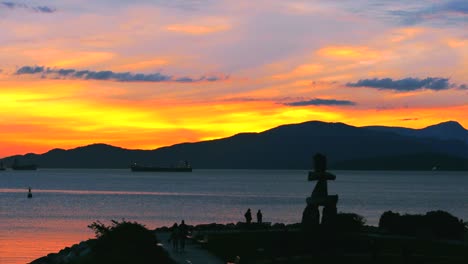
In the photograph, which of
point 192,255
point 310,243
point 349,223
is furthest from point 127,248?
point 349,223

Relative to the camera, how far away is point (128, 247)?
3238 cm

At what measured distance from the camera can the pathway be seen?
3619cm

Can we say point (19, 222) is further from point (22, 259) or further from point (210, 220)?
point (22, 259)

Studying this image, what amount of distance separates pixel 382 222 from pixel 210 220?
3968cm

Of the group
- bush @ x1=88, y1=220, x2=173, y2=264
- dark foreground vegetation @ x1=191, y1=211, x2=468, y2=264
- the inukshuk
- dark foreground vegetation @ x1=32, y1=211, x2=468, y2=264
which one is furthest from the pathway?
the inukshuk

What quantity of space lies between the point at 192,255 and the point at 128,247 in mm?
6796

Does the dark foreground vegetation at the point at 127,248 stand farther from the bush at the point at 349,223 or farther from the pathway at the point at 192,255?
the bush at the point at 349,223

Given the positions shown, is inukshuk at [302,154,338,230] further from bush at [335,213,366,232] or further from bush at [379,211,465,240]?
bush at [379,211,465,240]

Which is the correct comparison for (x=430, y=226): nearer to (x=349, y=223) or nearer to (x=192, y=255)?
(x=349, y=223)

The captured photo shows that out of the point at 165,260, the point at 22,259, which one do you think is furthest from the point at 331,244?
the point at 22,259

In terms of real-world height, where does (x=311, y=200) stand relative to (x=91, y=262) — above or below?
above

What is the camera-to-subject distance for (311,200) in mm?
38625

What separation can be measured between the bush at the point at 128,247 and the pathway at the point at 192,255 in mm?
2592

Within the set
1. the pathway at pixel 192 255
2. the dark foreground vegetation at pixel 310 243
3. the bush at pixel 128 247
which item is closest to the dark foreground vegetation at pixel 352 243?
the dark foreground vegetation at pixel 310 243
